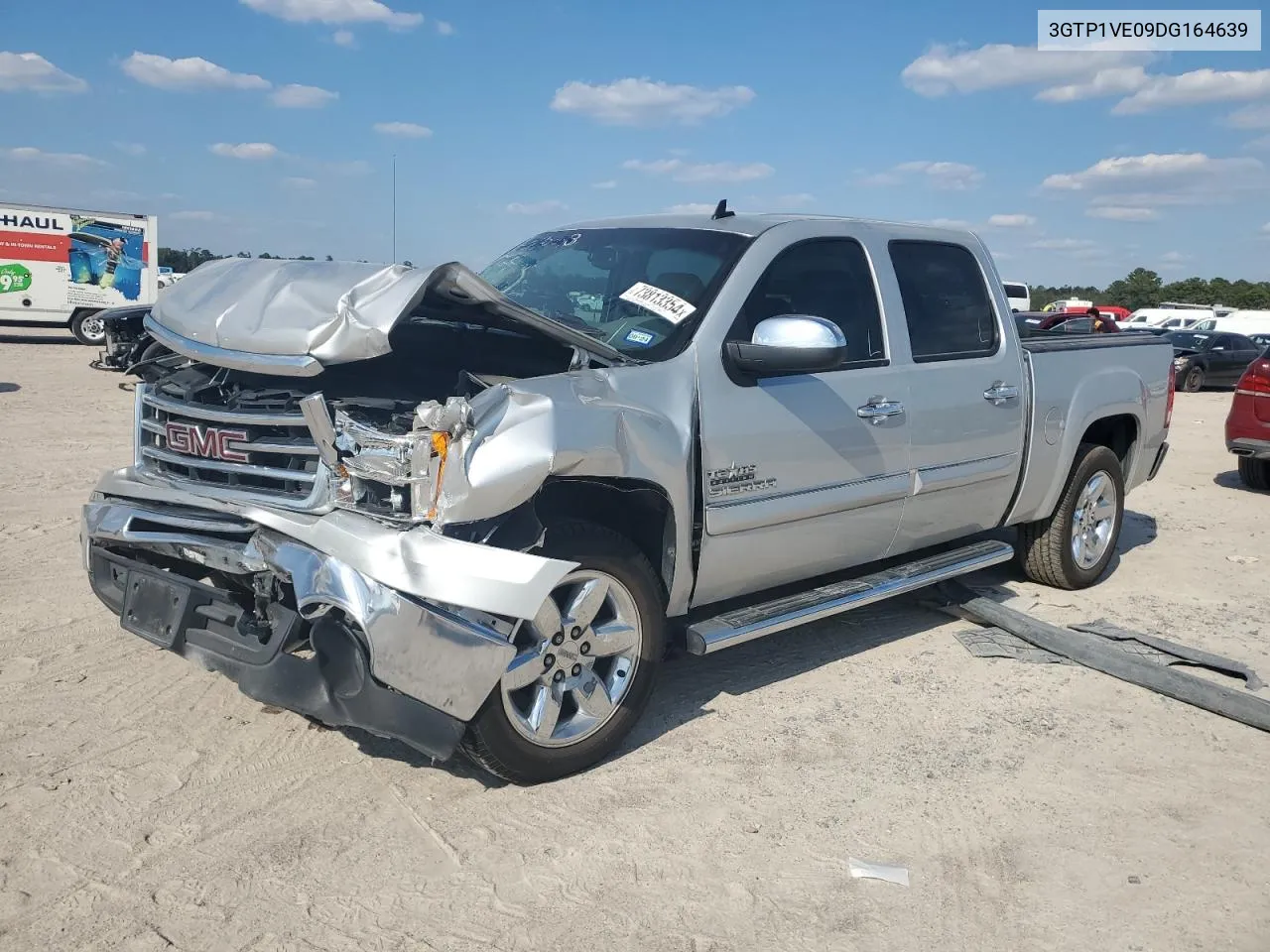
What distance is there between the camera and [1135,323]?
1475 inches

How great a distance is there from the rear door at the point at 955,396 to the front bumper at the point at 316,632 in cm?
244

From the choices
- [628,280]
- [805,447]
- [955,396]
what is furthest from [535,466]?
[955,396]

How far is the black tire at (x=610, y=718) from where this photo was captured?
11.1 feet

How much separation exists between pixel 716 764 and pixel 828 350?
5.09 feet

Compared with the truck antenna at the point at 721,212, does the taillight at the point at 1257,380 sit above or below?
below

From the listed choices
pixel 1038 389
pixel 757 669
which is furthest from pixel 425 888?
pixel 1038 389

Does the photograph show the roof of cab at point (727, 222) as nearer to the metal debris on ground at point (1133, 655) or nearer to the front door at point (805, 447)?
the front door at point (805, 447)

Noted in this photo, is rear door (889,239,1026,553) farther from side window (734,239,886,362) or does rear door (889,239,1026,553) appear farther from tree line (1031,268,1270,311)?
tree line (1031,268,1270,311)

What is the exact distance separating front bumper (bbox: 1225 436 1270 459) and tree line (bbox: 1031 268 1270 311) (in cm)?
6089

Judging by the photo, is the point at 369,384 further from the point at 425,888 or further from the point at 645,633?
the point at 425,888

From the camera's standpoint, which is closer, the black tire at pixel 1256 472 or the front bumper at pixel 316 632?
the front bumper at pixel 316 632

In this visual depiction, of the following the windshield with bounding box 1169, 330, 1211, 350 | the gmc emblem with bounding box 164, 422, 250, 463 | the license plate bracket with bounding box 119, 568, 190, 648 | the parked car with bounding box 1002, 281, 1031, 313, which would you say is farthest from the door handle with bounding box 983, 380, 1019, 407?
the parked car with bounding box 1002, 281, 1031, 313

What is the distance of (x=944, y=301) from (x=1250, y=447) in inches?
252

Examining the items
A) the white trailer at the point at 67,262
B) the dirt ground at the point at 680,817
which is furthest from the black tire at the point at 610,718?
the white trailer at the point at 67,262
